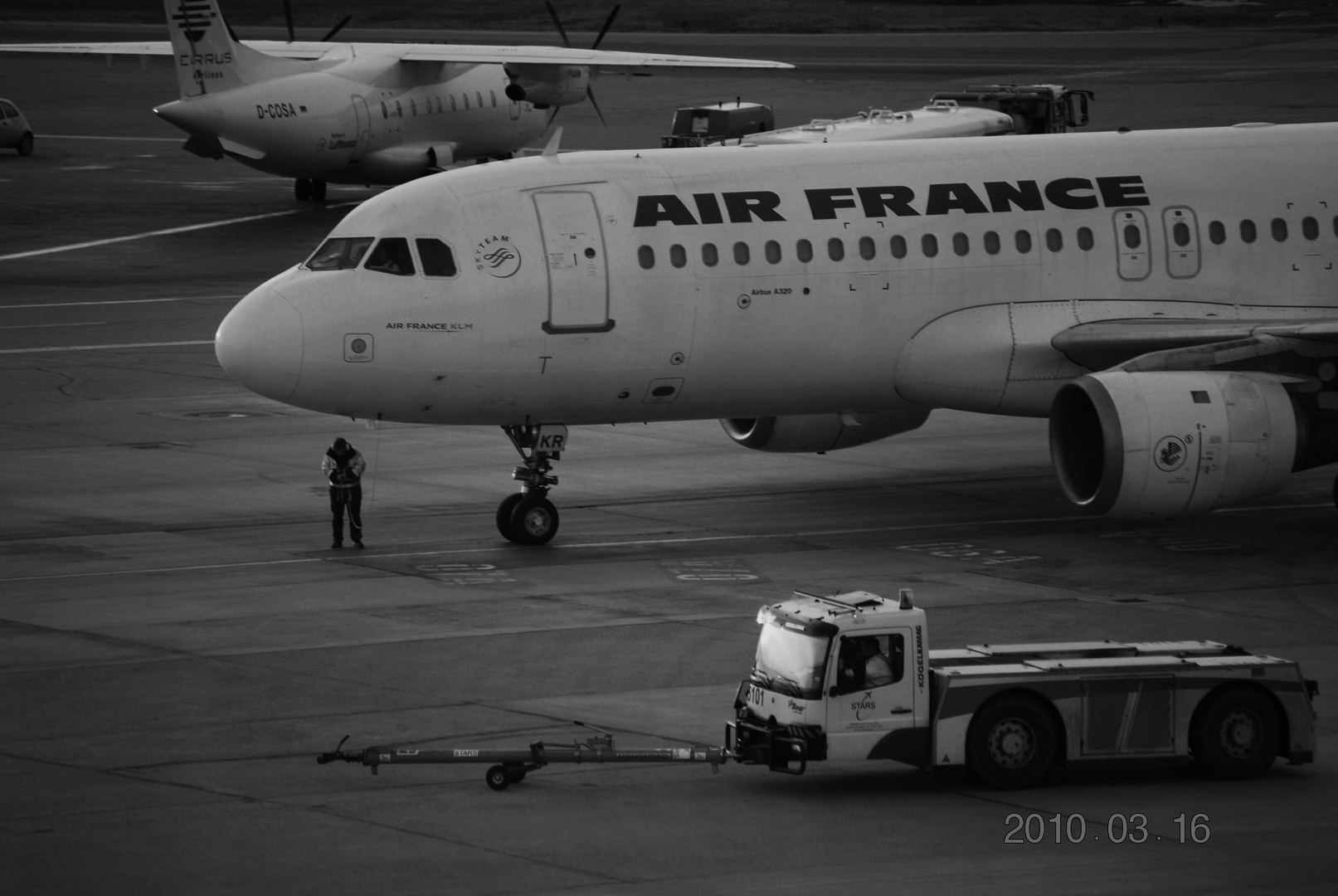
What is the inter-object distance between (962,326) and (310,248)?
111 feet

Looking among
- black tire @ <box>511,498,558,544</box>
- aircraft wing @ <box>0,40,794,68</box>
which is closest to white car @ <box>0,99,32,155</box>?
aircraft wing @ <box>0,40,794,68</box>

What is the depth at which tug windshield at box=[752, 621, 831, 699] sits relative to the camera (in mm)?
18219

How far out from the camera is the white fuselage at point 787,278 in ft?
91.0

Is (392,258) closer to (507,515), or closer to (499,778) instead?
(507,515)

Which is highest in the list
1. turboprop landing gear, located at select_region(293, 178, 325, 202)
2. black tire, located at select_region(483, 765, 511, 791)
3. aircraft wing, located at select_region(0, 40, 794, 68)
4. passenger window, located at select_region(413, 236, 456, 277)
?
aircraft wing, located at select_region(0, 40, 794, 68)

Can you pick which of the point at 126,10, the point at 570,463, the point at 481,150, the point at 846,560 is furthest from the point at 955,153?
the point at 126,10

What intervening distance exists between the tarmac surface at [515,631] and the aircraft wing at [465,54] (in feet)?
68.1

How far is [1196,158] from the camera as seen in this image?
102 ft

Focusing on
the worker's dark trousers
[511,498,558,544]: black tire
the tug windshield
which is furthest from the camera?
[511,498,558,544]: black tire

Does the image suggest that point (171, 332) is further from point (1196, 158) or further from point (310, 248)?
point (1196, 158)

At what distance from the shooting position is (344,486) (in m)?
28.7

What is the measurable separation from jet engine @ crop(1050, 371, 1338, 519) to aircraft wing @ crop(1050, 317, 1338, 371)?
0.37m

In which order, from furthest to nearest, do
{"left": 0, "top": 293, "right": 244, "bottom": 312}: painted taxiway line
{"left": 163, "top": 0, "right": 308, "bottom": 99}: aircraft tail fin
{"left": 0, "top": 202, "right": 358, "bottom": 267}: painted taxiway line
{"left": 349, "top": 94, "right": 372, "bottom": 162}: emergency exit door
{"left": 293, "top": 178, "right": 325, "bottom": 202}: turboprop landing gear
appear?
{"left": 293, "top": 178, "right": 325, "bottom": 202}: turboprop landing gear < {"left": 349, "top": 94, "right": 372, "bottom": 162}: emergency exit door < {"left": 163, "top": 0, "right": 308, "bottom": 99}: aircraft tail fin < {"left": 0, "top": 202, "right": 358, "bottom": 267}: painted taxiway line < {"left": 0, "top": 293, "right": 244, "bottom": 312}: painted taxiway line

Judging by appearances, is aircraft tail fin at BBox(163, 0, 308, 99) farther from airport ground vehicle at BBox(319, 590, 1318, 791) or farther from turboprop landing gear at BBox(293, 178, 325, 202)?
airport ground vehicle at BBox(319, 590, 1318, 791)
